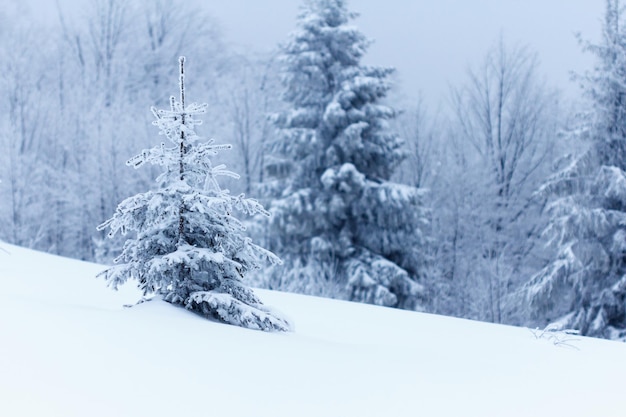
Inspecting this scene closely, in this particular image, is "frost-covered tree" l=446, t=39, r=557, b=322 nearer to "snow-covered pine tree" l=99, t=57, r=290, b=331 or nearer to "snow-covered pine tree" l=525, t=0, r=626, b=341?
"snow-covered pine tree" l=525, t=0, r=626, b=341

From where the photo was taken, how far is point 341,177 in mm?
17844

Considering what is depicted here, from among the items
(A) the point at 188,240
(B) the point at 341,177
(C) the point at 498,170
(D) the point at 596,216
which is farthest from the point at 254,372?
(C) the point at 498,170

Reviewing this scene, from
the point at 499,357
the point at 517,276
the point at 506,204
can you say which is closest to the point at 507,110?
the point at 506,204

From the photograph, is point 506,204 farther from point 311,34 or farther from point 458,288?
point 311,34

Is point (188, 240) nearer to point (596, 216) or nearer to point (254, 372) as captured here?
point (254, 372)

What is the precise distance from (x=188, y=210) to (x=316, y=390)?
2.27 meters

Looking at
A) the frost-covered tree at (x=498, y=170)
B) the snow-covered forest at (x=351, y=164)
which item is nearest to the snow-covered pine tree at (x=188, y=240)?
the snow-covered forest at (x=351, y=164)

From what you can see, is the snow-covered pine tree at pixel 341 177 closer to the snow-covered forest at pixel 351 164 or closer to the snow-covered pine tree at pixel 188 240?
the snow-covered forest at pixel 351 164

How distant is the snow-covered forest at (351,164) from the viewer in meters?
14.6

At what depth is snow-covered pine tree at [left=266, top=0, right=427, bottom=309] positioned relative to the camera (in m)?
17.8

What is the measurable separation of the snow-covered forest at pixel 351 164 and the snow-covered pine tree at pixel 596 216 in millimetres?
44

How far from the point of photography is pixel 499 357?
565 centimetres

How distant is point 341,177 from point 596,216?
270 inches

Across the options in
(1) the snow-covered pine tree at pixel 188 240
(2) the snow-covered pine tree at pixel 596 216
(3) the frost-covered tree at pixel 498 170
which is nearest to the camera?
(1) the snow-covered pine tree at pixel 188 240
